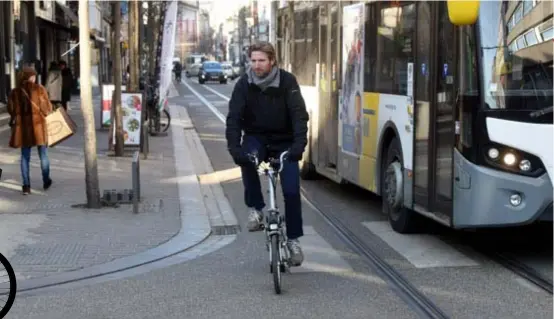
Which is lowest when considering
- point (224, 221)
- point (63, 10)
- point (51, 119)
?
point (224, 221)

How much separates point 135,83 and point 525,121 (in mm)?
13886

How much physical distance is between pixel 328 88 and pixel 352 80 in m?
1.46

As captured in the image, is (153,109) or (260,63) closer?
(260,63)

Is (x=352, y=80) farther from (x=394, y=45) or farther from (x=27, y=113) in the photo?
(x=27, y=113)

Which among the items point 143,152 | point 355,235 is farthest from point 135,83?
point 355,235

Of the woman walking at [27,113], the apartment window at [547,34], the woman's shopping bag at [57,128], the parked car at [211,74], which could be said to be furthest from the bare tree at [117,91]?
the parked car at [211,74]

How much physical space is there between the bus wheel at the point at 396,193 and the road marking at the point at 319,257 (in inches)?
32.1

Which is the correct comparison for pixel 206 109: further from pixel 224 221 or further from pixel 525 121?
pixel 525 121

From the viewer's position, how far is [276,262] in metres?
6.43

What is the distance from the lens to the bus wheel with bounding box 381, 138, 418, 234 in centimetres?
887

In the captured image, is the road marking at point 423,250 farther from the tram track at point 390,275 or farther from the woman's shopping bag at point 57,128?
the woman's shopping bag at point 57,128

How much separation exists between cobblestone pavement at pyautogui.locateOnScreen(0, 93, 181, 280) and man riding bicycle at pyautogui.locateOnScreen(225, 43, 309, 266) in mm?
1918

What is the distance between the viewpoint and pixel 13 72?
26.2 metres

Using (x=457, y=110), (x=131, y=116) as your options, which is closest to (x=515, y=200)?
(x=457, y=110)
